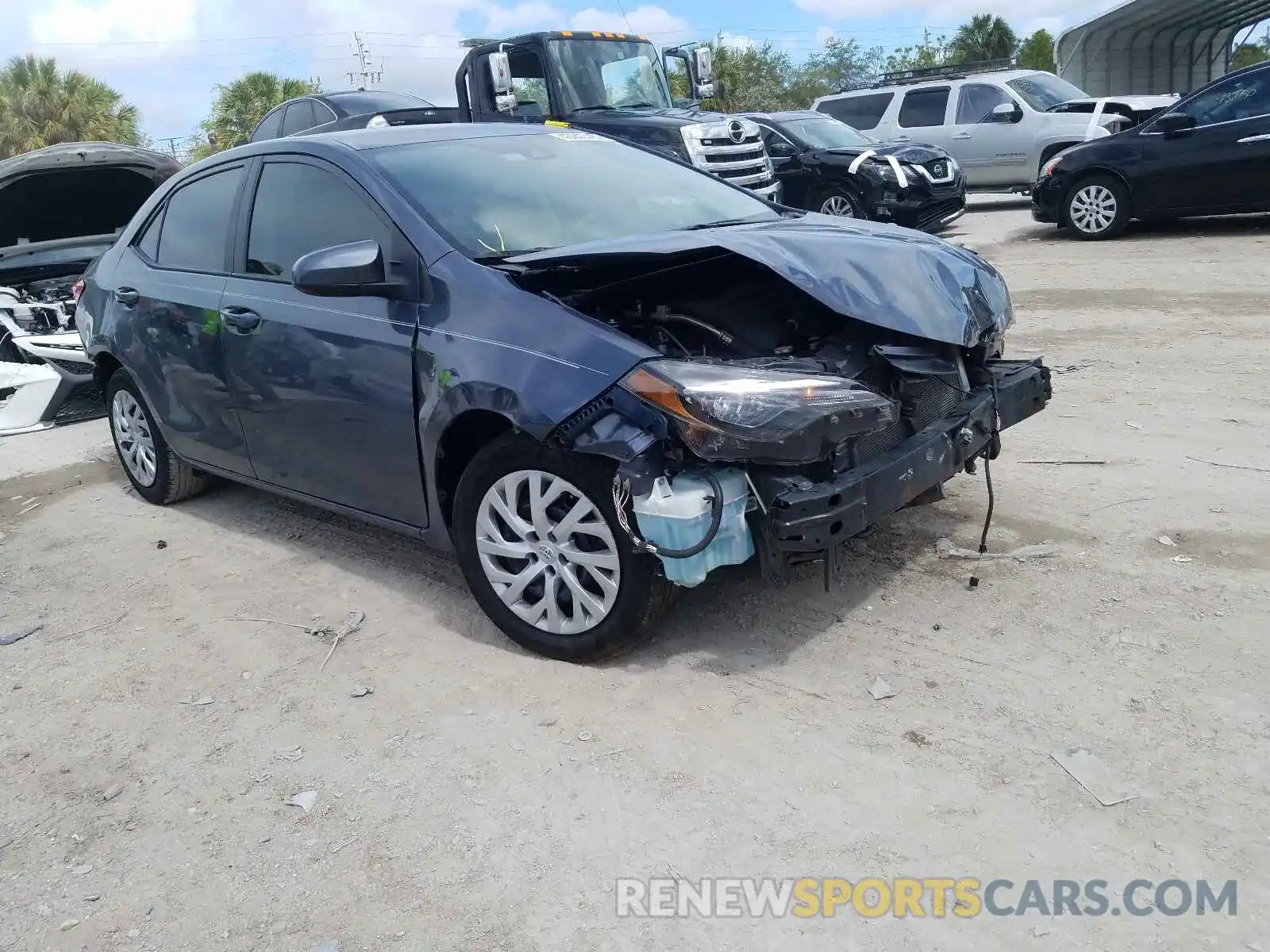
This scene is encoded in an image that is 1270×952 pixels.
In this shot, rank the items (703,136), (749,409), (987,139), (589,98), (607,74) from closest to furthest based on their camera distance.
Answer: (749,409)
(703,136)
(589,98)
(607,74)
(987,139)

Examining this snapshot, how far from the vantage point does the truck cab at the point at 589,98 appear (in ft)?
37.6

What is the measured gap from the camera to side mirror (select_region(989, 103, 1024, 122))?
15.9 meters

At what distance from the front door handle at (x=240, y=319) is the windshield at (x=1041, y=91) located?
14279mm

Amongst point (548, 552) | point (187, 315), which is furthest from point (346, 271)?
point (187, 315)

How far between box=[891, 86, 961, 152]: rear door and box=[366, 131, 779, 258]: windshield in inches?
500

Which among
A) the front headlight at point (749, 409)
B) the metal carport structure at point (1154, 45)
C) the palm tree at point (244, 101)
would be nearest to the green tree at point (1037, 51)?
the metal carport structure at point (1154, 45)

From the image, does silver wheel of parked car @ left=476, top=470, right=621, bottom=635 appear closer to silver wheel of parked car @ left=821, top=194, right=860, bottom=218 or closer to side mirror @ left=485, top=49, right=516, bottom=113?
side mirror @ left=485, top=49, right=516, bottom=113

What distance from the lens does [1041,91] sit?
53.7 ft

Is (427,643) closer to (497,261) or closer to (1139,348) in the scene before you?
(497,261)

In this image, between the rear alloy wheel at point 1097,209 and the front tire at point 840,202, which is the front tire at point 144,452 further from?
the rear alloy wheel at point 1097,209

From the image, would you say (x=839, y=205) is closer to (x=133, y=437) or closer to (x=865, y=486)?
(x=133, y=437)

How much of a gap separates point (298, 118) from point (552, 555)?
35.7ft

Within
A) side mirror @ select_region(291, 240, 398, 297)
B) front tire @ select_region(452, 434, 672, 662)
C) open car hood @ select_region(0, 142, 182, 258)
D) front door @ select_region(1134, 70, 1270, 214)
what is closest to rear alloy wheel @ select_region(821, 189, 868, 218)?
front door @ select_region(1134, 70, 1270, 214)

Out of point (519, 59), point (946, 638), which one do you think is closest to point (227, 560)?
point (946, 638)
